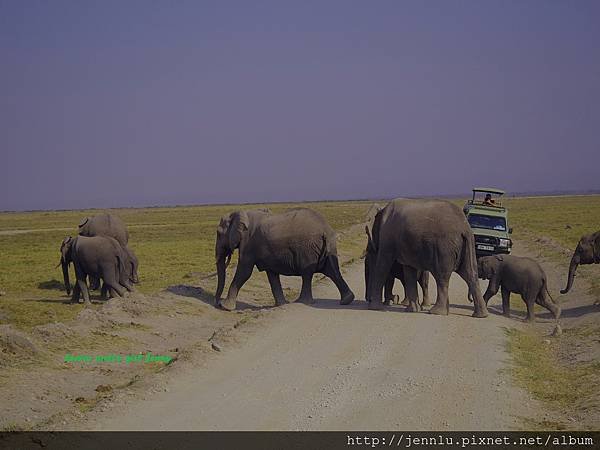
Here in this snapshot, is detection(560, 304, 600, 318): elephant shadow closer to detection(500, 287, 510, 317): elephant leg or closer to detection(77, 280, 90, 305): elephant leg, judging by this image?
detection(500, 287, 510, 317): elephant leg

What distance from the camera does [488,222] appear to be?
98.5 ft

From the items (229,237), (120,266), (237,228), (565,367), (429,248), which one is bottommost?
(565,367)

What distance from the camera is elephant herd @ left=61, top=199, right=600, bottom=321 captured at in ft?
56.4

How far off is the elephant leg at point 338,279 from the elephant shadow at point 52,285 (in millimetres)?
11429

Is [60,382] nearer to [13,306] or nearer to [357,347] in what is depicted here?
[357,347]

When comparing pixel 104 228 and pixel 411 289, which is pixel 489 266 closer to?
pixel 411 289

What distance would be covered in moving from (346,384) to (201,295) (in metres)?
11.7

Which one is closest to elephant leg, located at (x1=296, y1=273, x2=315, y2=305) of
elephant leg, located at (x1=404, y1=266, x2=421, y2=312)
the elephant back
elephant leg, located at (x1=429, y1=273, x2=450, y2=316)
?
elephant leg, located at (x1=404, y1=266, x2=421, y2=312)

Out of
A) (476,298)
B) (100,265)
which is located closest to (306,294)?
(476,298)

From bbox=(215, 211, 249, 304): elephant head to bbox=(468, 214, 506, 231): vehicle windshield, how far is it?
1231cm

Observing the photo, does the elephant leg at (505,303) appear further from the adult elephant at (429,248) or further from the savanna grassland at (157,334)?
the adult elephant at (429,248)

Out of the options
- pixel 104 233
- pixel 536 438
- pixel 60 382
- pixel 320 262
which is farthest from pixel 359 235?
pixel 536 438

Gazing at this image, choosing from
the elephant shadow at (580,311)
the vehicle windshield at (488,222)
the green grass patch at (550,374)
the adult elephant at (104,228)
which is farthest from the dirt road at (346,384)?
the vehicle windshield at (488,222)

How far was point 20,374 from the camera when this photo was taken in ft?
40.5
